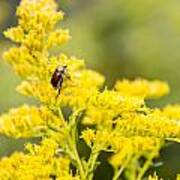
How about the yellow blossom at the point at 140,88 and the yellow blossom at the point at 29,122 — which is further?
the yellow blossom at the point at 140,88

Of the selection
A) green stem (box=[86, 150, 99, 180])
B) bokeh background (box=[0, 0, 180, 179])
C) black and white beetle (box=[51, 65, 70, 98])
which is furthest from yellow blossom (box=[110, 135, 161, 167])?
bokeh background (box=[0, 0, 180, 179])

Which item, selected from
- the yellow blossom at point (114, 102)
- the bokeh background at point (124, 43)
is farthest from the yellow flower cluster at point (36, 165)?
the bokeh background at point (124, 43)

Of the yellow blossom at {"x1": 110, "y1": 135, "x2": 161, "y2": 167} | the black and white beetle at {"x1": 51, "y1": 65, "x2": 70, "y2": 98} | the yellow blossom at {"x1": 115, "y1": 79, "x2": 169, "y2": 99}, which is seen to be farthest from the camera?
the yellow blossom at {"x1": 115, "y1": 79, "x2": 169, "y2": 99}

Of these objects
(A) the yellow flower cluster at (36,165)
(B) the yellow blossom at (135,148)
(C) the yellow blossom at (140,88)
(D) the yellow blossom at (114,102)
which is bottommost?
(A) the yellow flower cluster at (36,165)

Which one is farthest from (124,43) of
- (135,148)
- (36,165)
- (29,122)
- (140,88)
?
(36,165)

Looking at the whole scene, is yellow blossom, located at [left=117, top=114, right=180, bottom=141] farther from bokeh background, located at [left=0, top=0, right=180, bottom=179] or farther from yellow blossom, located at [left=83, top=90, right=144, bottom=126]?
bokeh background, located at [left=0, top=0, right=180, bottom=179]

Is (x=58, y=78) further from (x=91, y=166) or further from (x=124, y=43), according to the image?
(x=124, y=43)

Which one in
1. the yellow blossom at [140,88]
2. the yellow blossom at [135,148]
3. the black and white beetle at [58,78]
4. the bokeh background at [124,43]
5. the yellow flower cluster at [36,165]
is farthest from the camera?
the bokeh background at [124,43]

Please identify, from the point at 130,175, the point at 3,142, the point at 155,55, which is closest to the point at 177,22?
the point at 155,55

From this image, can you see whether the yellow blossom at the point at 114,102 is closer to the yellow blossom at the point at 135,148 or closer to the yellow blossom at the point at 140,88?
the yellow blossom at the point at 135,148

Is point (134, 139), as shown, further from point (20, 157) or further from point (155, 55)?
point (155, 55)
